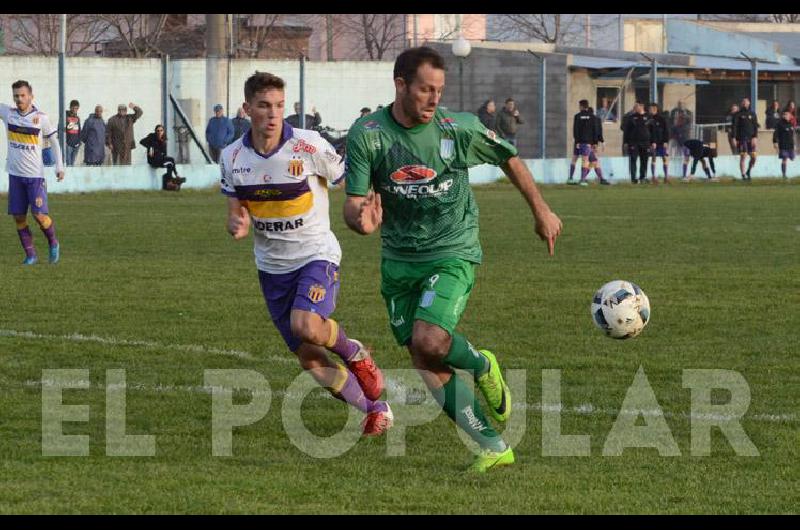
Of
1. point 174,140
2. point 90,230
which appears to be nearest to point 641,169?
point 174,140

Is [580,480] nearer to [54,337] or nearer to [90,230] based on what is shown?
[54,337]

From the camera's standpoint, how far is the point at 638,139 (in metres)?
32.9

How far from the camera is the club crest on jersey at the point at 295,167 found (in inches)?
303

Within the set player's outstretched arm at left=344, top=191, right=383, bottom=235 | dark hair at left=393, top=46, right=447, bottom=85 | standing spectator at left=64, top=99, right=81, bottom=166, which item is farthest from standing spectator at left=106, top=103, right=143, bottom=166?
player's outstretched arm at left=344, top=191, right=383, bottom=235

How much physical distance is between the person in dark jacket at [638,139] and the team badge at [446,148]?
26204 mm

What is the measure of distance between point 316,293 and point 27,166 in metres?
8.70

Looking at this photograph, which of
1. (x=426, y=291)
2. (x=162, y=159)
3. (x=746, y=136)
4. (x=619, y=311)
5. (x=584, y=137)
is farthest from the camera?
(x=746, y=136)

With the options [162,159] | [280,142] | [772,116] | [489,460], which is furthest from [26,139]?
[772,116]

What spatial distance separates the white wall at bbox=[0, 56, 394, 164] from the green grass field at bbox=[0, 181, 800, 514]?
46.6 ft

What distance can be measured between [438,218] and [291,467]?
128 centimetres

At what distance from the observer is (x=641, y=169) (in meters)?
33.3

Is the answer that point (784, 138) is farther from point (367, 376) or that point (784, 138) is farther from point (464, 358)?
point (464, 358)

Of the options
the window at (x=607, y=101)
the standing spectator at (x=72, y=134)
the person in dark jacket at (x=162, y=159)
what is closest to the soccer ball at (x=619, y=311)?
the person in dark jacket at (x=162, y=159)

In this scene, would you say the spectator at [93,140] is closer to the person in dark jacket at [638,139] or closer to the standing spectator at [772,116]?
the person in dark jacket at [638,139]
